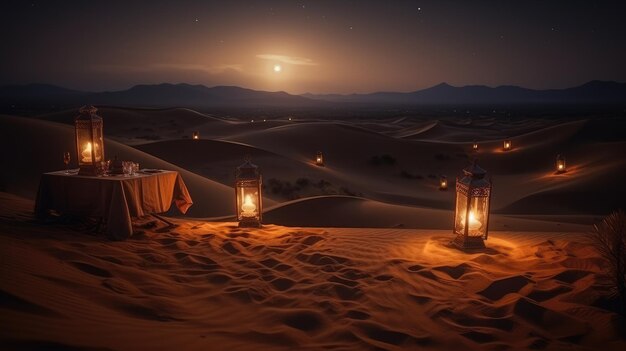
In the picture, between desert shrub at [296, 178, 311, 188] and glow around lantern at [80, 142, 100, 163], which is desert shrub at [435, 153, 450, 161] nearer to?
desert shrub at [296, 178, 311, 188]

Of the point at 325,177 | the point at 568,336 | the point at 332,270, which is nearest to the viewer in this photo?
the point at 568,336

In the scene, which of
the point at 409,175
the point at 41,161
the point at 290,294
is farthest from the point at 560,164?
the point at 41,161

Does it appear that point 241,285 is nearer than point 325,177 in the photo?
Yes

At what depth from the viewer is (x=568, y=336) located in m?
3.78

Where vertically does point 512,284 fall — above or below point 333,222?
above

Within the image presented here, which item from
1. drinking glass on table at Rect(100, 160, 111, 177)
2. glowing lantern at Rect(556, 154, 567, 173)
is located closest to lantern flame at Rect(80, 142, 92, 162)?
drinking glass on table at Rect(100, 160, 111, 177)

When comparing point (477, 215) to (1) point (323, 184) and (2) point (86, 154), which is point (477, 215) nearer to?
(2) point (86, 154)

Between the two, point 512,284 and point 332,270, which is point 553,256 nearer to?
point 512,284

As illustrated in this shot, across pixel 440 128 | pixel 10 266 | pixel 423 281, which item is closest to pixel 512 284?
pixel 423 281

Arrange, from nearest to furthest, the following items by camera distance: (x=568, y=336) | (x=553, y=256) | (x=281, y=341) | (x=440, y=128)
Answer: (x=281, y=341), (x=568, y=336), (x=553, y=256), (x=440, y=128)

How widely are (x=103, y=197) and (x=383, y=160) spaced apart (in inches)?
905

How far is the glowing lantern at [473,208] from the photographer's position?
6473 millimetres

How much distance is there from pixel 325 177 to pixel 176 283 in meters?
16.8

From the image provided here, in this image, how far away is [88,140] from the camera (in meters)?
7.29
